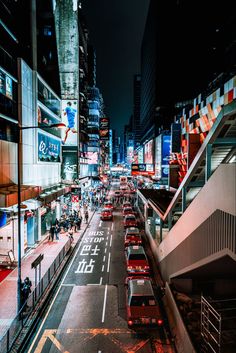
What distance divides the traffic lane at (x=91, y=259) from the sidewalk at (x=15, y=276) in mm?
1523

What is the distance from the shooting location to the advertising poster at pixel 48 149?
1001 inches

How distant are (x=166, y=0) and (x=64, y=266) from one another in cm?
8312

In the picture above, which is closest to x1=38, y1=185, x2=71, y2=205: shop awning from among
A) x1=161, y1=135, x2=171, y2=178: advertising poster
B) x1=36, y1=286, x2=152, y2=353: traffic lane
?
x1=36, y1=286, x2=152, y2=353: traffic lane

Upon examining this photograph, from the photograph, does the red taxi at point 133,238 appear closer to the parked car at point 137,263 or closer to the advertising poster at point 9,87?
the parked car at point 137,263

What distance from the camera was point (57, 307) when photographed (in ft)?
44.0

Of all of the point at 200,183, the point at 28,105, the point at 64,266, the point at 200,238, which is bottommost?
the point at 64,266

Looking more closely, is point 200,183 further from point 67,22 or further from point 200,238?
point 67,22

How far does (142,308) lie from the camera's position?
1152 cm

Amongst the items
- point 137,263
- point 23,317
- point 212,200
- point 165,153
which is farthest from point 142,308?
point 165,153

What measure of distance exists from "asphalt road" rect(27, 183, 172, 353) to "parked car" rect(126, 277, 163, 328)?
1.82 feet

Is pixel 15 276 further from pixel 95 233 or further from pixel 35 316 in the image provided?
pixel 95 233

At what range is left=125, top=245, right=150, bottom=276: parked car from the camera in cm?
1650

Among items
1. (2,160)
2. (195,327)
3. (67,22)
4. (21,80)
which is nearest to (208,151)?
(195,327)

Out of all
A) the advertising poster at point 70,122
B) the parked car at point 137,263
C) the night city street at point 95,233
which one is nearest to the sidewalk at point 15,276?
the night city street at point 95,233
